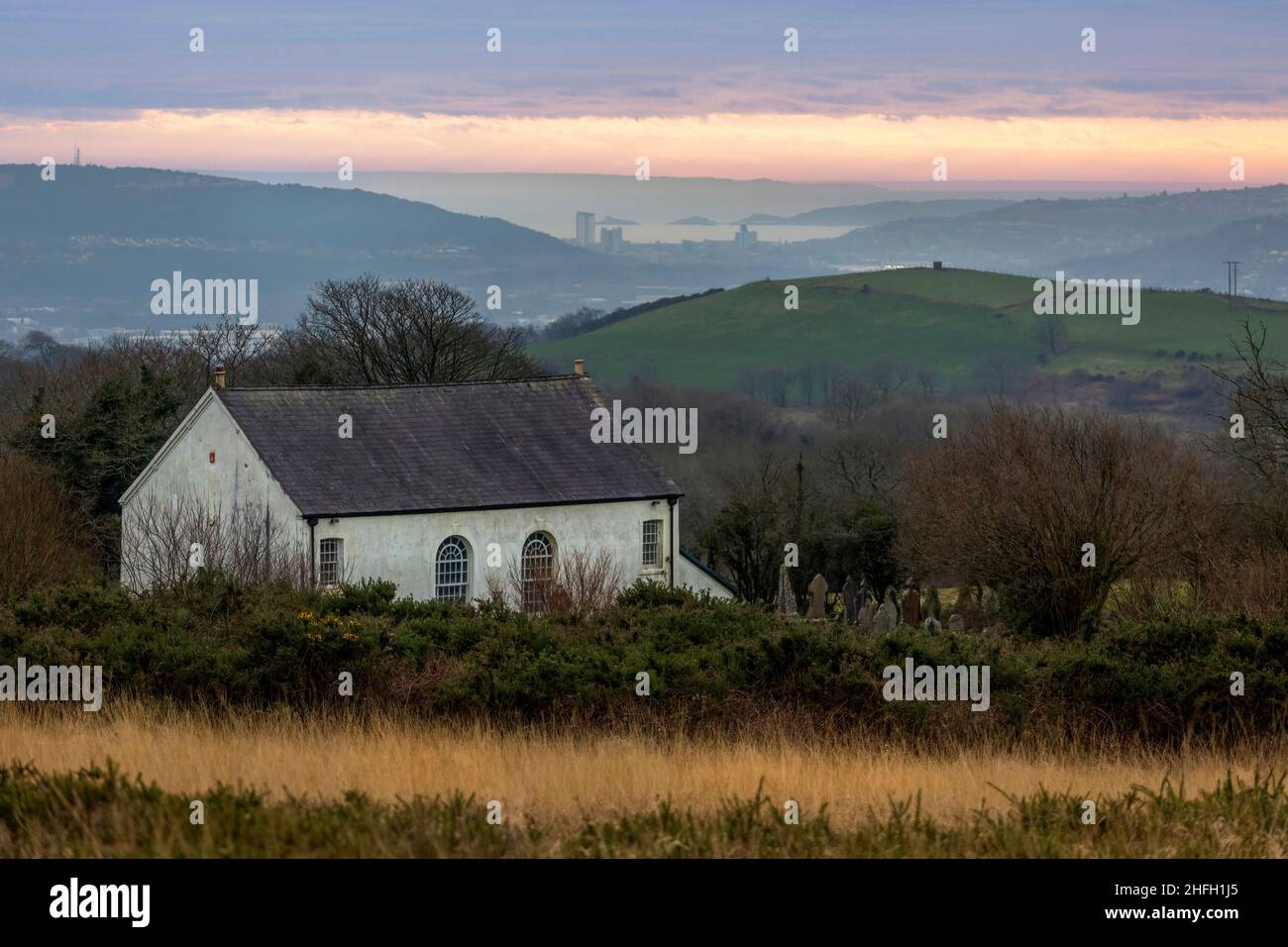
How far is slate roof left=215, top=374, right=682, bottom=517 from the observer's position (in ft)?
143

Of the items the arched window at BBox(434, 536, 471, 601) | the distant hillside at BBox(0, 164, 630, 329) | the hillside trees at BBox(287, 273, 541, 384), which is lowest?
the arched window at BBox(434, 536, 471, 601)

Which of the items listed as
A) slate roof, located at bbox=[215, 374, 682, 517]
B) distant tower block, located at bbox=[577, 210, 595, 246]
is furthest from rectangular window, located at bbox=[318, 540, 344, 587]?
distant tower block, located at bbox=[577, 210, 595, 246]

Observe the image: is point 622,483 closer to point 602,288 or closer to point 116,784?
point 116,784

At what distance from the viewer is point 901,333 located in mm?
165375

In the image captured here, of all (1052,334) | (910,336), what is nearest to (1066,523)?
(1052,334)

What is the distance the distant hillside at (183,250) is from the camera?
148 m

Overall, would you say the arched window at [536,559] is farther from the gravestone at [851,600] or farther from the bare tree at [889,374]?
the bare tree at [889,374]

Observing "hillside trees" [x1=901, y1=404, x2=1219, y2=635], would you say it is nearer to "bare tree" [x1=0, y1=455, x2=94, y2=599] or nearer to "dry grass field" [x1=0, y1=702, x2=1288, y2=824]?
"dry grass field" [x1=0, y1=702, x2=1288, y2=824]

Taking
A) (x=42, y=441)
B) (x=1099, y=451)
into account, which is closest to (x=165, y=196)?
(x=42, y=441)

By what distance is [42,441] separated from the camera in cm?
4691

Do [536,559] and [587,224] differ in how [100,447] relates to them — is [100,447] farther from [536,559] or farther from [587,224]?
[587,224]

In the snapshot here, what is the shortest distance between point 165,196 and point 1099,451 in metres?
167

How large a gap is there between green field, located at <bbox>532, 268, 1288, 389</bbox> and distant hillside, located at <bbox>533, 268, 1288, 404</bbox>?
0.16m

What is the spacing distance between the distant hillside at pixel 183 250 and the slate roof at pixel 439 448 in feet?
281
